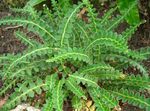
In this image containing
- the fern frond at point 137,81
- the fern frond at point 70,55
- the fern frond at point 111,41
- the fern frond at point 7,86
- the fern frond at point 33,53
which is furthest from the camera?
the fern frond at point 7,86

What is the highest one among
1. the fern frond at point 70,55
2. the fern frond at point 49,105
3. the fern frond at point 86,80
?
the fern frond at point 70,55

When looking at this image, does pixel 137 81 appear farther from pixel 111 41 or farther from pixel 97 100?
pixel 111 41

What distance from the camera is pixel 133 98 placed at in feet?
11.5

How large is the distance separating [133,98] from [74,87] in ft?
1.78

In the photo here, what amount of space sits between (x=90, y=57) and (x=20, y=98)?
2.47 feet

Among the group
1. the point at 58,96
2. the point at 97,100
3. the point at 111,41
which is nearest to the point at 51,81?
the point at 58,96

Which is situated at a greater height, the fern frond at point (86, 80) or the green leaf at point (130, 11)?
the green leaf at point (130, 11)

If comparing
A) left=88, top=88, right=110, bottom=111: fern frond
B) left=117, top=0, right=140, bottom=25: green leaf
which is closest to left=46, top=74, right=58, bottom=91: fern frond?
left=88, top=88, right=110, bottom=111: fern frond

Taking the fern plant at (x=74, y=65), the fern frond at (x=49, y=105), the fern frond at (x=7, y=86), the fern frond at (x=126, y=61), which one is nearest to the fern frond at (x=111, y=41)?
the fern plant at (x=74, y=65)

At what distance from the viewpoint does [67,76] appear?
3701mm

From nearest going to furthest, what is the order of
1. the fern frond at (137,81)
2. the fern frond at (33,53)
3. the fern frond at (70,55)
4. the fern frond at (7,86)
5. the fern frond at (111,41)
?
the fern frond at (111,41) → the fern frond at (70,55) → the fern frond at (33,53) → the fern frond at (137,81) → the fern frond at (7,86)

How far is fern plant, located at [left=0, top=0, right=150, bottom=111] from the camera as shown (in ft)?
11.4

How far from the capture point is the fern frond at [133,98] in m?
3.48

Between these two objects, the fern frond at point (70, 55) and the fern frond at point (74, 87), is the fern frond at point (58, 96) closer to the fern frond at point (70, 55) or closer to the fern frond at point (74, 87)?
the fern frond at point (74, 87)
